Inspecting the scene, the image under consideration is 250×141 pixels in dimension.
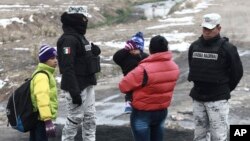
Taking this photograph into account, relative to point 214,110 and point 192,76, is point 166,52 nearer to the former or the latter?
point 192,76

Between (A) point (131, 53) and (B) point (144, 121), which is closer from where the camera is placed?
(B) point (144, 121)

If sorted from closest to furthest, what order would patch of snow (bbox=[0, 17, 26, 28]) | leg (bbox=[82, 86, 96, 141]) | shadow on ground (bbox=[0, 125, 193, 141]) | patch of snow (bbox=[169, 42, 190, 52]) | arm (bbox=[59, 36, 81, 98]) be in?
arm (bbox=[59, 36, 81, 98]) → leg (bbox=[82, 86, 96, 141]) → shadow on ground (bbox=[0, 125, 193, 141]) → patch of snow (bbox=[169, 42, 190, 52]) → patch of snow (bbox=[0, 17, 26, 28])

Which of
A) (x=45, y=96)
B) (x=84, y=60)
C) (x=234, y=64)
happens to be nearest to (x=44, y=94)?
(x=45, y=96)

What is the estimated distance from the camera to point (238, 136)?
5.80 m

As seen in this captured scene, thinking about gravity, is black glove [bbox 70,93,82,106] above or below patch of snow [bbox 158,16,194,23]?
above

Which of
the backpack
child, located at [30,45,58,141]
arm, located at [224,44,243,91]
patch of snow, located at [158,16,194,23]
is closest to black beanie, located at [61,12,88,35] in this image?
child, located at [30,45,58,141]

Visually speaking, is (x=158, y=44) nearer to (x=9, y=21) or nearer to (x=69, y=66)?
(x=69, y=66)

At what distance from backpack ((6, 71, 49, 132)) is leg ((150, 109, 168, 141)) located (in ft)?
4.46

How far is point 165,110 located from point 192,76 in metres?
0.52

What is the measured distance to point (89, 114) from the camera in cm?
679

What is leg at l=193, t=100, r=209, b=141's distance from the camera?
6266mm

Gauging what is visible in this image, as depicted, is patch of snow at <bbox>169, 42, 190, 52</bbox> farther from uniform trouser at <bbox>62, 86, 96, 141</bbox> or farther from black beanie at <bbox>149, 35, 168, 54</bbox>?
black beanie at <bbox>149, 35, 168, 54</bbox>

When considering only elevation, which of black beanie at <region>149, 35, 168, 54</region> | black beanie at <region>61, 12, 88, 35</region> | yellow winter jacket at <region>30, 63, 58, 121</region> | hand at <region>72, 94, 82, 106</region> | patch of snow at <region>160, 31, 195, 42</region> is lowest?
patch of snow at <region>160, 31, 195, 42</region>

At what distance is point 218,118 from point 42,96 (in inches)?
80.8
